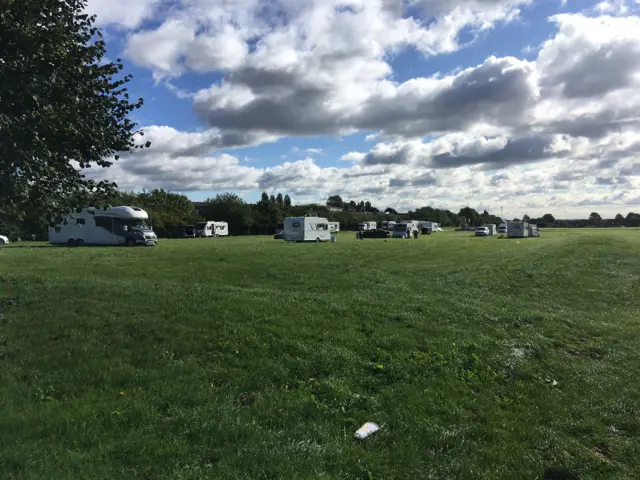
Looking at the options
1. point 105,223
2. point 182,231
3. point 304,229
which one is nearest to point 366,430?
point 105,223

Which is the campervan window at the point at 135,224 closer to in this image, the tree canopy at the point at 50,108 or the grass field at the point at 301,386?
the grass field at the point at 301,386

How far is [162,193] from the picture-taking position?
10731 cm

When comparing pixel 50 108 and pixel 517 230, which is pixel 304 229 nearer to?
pixel 517 230

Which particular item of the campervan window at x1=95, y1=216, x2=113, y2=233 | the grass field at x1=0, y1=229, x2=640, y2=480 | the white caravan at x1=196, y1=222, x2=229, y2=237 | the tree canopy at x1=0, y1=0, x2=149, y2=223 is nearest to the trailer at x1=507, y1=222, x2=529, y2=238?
the white caravan at x1=196, y1=222, x2=229, y2=237

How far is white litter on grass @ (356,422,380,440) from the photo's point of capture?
591cm

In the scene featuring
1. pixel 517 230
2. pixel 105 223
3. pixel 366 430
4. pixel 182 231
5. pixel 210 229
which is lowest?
pixel 366 430

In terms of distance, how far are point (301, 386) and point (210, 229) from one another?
76432 millimetres

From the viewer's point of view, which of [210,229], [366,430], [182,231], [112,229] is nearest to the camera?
[366,430]

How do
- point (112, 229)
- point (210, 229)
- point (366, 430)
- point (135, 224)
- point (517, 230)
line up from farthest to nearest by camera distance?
1. point (210, 229)
2. point (517, 230)
3. point (135, 224)
4. point (112, 229)
5. point (366, 430)

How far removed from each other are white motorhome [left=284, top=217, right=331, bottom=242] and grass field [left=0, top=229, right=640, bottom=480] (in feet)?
119

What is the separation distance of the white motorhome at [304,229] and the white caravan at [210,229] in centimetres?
3084

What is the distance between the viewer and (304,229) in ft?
167

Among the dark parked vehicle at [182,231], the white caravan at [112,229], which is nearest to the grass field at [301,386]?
the white caravan at [112,229]

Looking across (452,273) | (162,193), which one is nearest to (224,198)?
(162,193)
